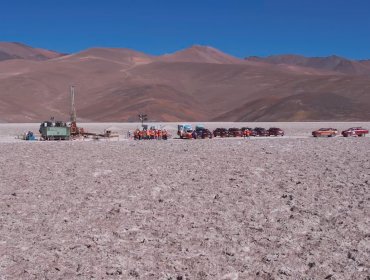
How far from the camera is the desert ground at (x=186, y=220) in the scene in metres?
10.6

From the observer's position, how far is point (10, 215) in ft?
46.0

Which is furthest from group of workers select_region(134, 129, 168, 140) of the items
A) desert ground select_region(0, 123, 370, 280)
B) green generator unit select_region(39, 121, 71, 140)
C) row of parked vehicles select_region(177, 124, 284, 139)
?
desert ground select_region(0, 123, 370, 280)

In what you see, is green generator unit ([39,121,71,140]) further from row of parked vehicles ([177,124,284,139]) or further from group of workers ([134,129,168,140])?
row of parked vehicles ([177,124,284,139])

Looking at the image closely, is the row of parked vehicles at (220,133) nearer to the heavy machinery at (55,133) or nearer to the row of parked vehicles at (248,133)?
the row of parked vehicles at (248,133)

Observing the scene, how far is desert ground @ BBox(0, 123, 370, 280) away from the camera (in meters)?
10.6

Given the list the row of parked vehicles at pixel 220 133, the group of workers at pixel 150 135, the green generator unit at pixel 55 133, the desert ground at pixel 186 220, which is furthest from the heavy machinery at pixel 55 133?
the desert ground at pixel 186 220

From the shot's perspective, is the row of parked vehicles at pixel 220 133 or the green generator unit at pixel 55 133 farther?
the row of parked vehicles at pixel 220 133

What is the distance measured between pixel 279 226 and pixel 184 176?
6393 mm

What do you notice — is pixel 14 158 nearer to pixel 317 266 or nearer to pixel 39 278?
pixel 39 278

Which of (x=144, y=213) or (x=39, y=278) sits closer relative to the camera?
(x=39, y=278)

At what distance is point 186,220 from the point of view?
13.5 metres

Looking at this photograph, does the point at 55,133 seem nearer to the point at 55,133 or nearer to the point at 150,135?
the point at 55,133

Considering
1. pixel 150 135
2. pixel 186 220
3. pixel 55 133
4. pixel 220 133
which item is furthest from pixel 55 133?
pixel 186 220

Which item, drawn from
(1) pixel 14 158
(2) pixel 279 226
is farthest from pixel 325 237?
(1) pixel 14 158
